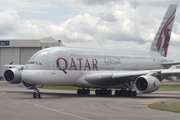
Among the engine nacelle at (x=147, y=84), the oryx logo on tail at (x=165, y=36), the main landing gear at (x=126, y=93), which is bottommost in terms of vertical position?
the main landing gear at (x=126, y=93)

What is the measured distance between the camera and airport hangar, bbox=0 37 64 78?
86.0m

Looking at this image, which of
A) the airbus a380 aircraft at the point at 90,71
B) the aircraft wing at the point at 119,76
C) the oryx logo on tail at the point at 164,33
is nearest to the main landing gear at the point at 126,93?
the airbus a380 aircraft at the point at 90,71

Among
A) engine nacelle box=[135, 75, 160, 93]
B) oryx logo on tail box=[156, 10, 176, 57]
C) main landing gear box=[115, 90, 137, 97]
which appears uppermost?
oryx logo on tail box=[156, 10, 176, 57]

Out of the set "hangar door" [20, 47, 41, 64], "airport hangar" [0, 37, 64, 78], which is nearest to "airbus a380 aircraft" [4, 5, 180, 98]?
"airport hangar" [0, 37, 64, 78]

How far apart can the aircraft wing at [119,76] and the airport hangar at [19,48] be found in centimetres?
5611

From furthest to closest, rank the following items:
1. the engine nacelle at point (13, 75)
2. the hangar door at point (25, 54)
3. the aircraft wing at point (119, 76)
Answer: the hangar door at point (25, 54)
the engine nacelle at point (13, 75)
the aircraft wing at point (119, 76)

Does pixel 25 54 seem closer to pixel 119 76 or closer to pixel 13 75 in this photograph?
pixel 13 75

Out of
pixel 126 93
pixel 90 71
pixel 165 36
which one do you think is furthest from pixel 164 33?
pixel 90 71

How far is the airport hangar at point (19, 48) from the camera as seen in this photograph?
3386 inches

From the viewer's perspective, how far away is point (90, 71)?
30.3 metres

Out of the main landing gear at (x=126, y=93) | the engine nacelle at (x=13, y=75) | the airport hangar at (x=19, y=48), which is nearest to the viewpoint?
the main landing gear at (x=126, y=93)

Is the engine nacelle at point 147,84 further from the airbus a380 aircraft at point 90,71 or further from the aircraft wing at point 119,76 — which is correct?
the aircraft wing at point 119,76

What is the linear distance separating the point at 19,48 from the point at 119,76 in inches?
2512

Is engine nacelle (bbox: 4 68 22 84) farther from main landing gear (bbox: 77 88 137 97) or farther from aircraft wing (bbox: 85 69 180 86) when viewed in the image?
aircraft wing (bbox: 85 69 180 86)
